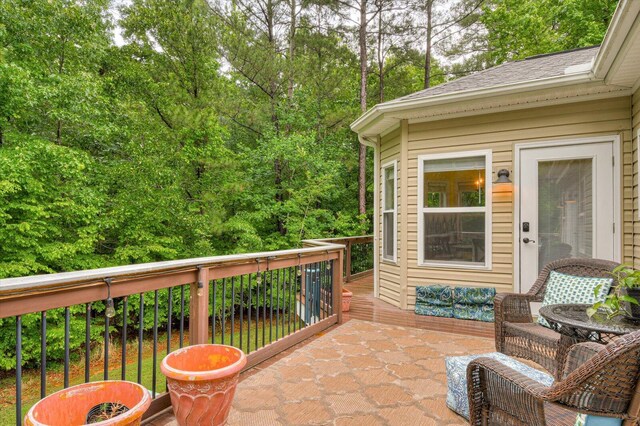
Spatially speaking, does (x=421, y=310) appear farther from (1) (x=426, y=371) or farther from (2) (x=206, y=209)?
(2) (x=206, y=209)

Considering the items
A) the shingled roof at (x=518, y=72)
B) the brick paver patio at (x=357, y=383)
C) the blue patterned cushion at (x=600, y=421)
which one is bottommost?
the brick paver patio at (x=357, y=383)

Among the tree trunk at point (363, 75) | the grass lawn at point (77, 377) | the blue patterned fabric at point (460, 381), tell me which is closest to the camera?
the blue patterned fabric at point (460, 381)

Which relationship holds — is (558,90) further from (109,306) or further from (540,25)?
(540,25)

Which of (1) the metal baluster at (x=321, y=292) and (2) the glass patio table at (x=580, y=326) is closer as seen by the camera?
(2) the glass patio table at (x=580, y=326)

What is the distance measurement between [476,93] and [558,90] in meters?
0.82

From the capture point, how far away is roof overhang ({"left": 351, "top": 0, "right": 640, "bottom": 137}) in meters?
2.64

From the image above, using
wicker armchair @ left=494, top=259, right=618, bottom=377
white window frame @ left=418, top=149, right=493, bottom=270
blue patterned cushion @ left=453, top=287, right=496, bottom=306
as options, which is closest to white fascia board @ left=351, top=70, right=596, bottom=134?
white window frame @ left=418, top=149, right=493, bottom=270

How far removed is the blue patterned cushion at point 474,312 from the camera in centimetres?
430

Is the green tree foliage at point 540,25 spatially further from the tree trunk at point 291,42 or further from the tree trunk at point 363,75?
the tree trunk at point 291,42

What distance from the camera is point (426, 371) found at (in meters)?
2.88

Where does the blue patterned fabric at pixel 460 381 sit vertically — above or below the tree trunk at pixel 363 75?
below

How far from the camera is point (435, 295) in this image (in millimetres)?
4574

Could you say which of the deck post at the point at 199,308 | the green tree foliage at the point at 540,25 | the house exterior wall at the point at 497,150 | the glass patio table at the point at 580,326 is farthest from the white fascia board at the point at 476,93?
the green tree foliage at the point at 540,25

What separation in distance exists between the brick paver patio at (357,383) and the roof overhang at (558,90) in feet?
8.98
